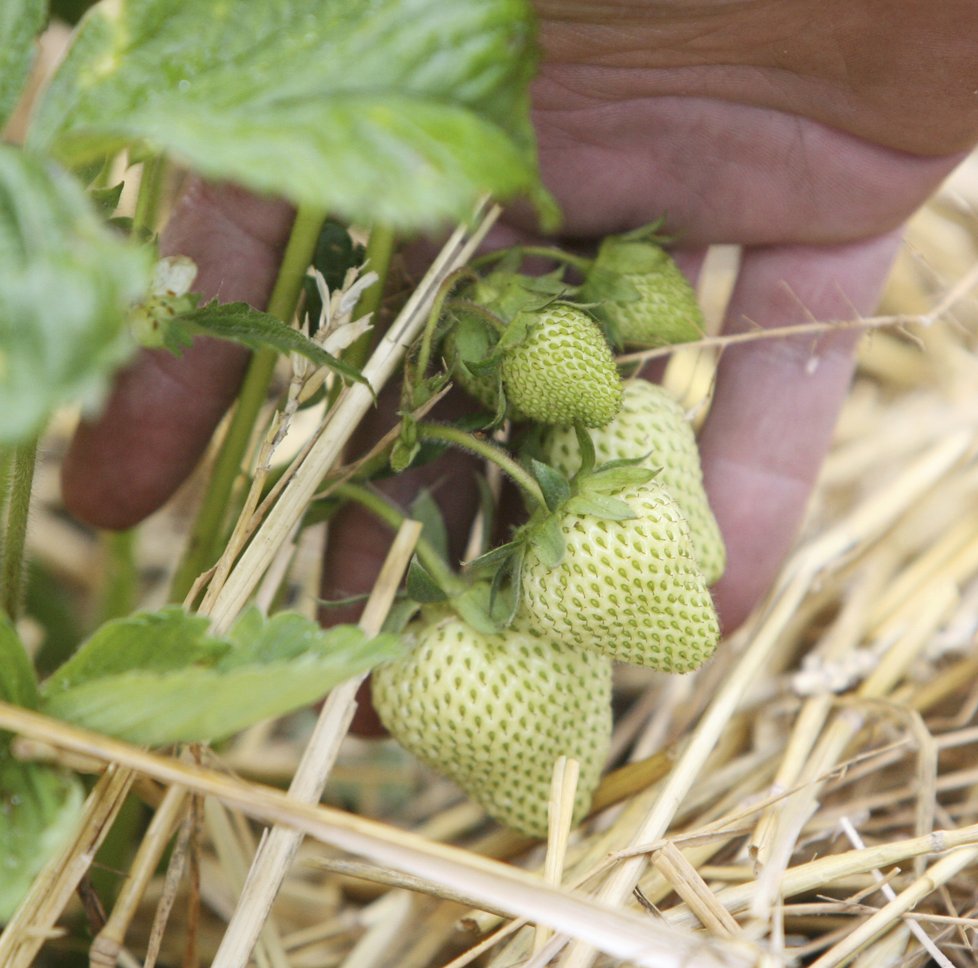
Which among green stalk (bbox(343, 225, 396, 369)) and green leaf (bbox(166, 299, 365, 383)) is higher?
green leaf (bbox(166, 299, 365, 383))

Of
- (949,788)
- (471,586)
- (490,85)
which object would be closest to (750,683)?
(949,788)

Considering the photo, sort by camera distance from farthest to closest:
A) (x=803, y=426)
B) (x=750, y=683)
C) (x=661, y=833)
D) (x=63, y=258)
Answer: (x=803, y=426) → (x=750, y=683) → (x=661, y=833) → (x=63, y=258)

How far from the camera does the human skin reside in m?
0.93

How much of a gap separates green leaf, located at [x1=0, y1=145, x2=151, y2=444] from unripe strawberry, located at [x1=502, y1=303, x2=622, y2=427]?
36 centimetres

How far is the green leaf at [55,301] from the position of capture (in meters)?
0.40

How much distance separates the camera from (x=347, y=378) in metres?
0.81

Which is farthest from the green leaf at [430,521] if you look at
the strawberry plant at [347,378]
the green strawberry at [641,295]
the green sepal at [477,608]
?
the green strawberry at [641,295]

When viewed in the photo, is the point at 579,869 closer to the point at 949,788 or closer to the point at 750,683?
the point at 750,683

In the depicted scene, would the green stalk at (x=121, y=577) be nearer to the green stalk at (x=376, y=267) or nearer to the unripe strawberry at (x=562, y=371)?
the green stalk at (x=376, y=267)

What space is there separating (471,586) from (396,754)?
629 millimetres

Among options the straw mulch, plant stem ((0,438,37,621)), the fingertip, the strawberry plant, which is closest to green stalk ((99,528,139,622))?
the strawberry plant

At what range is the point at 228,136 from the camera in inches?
18.4

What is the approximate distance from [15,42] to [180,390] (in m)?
0.47

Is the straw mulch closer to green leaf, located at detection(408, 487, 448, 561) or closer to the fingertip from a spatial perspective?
→ green leaf, located at detection(408, 487, 448, 561)
